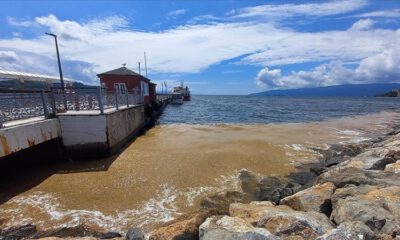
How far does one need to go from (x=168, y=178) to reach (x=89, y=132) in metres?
4.74

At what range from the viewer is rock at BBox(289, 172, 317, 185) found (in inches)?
394

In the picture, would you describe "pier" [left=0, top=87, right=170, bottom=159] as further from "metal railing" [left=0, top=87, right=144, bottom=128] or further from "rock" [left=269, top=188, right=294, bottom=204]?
"rock" [left=269, top=188, right=294, bottom=204]

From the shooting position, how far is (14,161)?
1142cm

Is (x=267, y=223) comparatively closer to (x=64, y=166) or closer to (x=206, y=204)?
(x=206, y=204)

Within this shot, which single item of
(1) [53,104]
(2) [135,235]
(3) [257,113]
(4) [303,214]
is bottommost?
(3) [257,113]

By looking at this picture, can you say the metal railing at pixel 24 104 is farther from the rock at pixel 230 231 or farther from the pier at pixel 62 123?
the rock at pixel 230 231

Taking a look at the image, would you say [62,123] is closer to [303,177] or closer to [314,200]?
[303,177]

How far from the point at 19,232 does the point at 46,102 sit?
7038mm

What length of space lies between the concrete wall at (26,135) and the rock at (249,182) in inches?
304

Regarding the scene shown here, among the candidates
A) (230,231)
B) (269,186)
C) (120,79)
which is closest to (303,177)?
(269,186)

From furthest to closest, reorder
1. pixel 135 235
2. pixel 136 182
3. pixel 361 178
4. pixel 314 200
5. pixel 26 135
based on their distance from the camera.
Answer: pixel 26 135 → pixel 136 182 → pixel 361 178 → pixel 314 200 → pixel 135 235

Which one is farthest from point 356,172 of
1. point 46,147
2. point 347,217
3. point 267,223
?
point 46,147

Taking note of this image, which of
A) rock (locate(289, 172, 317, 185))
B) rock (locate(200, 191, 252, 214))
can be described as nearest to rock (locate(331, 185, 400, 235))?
rock (locate(200, 191, 252, 214))

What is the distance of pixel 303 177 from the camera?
34.4 ft
